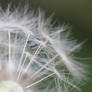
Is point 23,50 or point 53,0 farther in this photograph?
point 53,0

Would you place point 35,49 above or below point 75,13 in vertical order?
below

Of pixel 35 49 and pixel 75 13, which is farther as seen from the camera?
pixel 75 13

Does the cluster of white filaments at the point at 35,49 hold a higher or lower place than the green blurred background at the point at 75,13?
lower

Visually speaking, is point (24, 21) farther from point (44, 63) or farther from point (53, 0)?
point (53, 0)

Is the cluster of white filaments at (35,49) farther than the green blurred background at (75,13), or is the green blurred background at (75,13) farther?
the green blurred background at (75,13)

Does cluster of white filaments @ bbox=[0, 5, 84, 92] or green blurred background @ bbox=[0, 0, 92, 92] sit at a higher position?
green blurred background @ bbox=[0, 0, 92, 92]

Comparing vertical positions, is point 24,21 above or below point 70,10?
below

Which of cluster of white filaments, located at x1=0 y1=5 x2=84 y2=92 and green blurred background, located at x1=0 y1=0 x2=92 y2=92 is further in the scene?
green blurred background, located at x1=0 y1=0 x2=92 y2=92

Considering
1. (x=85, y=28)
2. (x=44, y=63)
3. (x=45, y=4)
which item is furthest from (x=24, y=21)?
(x=85, y=28)
